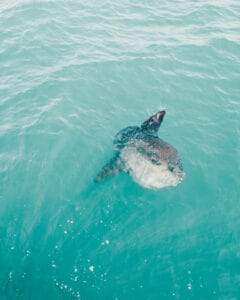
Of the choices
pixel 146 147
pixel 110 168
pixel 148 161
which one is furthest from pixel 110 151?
pixel 148 161

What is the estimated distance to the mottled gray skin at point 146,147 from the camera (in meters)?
14.6

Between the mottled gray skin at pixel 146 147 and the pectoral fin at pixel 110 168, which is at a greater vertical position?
the mottled gray skin at pixel 146 147

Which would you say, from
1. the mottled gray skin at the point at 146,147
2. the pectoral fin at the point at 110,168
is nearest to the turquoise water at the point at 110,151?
the pectoral fin at the point at 110,168

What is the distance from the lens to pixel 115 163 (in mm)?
15078

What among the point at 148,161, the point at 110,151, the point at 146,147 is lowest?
the point at 110,151

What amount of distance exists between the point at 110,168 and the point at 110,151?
1628mm

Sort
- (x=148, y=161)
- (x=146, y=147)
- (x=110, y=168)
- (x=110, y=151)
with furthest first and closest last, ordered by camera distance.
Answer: (x=110, y=151), (x=146, y=147), (x=110, y=168), (x=148, y=161)

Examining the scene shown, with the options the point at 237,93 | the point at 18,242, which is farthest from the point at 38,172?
the point at 237,93

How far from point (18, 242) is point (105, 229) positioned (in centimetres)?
381

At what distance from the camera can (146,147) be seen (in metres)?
15.0

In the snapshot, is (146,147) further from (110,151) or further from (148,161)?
(110,151)

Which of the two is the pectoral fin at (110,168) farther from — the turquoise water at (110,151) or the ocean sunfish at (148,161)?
the turquoise water at (110,151)

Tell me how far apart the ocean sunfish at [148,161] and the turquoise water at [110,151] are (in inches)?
19.0

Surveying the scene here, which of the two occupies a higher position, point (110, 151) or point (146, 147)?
point (146, 147)
